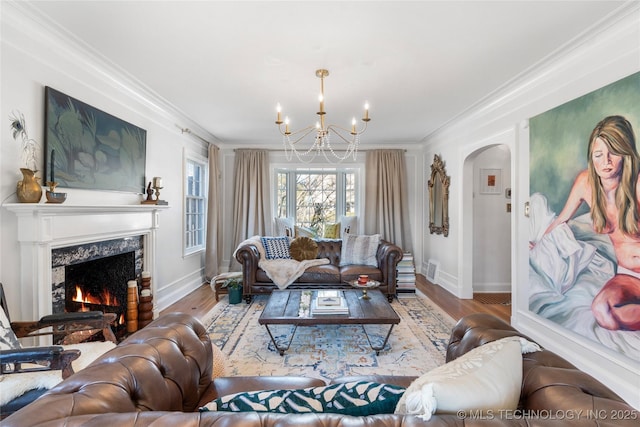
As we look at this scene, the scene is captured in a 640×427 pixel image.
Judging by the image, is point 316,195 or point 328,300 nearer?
point 328,300

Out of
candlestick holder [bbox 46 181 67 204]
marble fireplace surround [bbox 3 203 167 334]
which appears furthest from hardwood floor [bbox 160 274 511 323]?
candlestick holder [bbox 46 181 67 204]

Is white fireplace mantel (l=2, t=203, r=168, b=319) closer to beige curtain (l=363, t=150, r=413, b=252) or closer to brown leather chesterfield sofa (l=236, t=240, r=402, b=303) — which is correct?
brown leather chesterfield sofa (l=236, t=240, r=402, b=303)

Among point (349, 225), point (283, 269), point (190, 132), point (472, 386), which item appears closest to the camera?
point (472, 386)

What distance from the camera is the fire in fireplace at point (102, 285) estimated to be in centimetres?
277

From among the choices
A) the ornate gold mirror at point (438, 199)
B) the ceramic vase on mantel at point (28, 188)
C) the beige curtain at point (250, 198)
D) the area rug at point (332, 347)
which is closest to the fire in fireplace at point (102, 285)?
the area rug at point (332, 347)

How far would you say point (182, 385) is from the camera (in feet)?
3.67

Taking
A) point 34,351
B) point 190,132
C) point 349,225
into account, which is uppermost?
point 190,132

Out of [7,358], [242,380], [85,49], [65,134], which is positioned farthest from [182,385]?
[85,49]

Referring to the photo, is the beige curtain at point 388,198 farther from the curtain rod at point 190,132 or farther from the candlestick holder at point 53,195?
the candlestick holder at point 53,195

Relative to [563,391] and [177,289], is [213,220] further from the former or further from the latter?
[563,391]

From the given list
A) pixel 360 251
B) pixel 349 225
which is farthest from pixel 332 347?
pixel 349 225

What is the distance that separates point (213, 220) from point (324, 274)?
2.20 m

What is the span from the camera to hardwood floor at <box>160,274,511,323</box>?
12.0 feet

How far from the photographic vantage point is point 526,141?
2.96m
